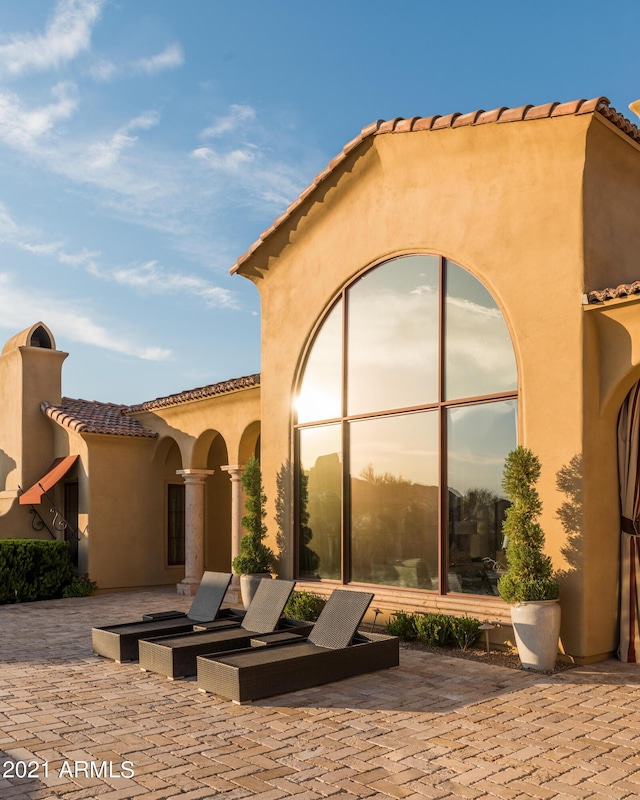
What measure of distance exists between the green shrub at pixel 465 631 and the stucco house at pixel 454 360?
25cm

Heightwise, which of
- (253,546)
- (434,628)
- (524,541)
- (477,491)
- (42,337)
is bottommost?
(434,628)

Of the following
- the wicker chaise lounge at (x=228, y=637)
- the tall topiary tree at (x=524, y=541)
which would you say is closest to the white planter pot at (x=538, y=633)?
the tall topiary tree at (x=524, y=541)

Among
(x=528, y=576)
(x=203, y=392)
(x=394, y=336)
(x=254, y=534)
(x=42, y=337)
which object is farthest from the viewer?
(x=42, y=337)

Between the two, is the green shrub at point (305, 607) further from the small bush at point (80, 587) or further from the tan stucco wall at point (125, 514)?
the tan stucco wall at point (125, 514)

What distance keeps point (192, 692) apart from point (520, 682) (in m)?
3.88

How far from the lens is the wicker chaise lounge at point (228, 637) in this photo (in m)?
9.38

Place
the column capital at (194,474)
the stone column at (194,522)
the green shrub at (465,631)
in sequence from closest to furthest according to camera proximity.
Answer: the green shrub at (465,631) < the stone column at (194,522) < the column capital at (194,474)

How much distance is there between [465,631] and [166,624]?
440 cm

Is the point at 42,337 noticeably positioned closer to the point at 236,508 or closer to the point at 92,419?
the point at 92,419

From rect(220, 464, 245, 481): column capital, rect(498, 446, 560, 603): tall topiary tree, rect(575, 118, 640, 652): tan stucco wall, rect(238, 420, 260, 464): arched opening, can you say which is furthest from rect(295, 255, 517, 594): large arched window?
rect(220, 464, 245, 481): column capital

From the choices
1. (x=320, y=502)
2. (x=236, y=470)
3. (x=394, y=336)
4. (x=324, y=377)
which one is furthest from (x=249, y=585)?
(x=394, y=336)

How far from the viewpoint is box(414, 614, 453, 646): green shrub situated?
10969mm

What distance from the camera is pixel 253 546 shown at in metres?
14.7

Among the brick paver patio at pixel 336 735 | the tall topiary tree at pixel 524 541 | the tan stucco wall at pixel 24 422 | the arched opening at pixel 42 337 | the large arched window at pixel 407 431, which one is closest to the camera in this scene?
the brick paver patio at pixel 336 735
